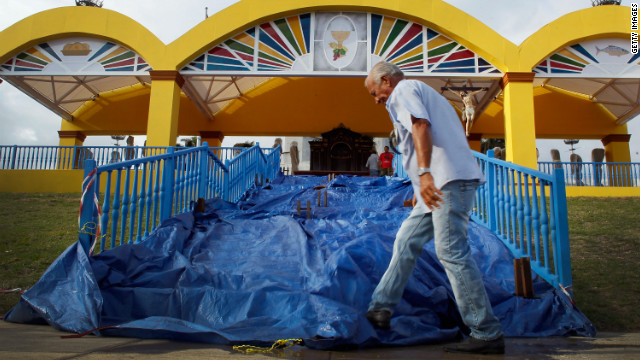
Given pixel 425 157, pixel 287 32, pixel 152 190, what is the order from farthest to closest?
pixel 287 32 → pixel 152 190 → pixel 425 157

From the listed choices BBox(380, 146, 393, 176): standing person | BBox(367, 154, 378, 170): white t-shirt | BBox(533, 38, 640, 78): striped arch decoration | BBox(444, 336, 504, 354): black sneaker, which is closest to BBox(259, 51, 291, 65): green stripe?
BBox(380, 146, 393, 176): standing person

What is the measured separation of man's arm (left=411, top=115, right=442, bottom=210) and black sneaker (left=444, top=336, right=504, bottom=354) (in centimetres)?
71

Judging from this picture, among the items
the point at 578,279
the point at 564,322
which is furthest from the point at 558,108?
the point at 564,322

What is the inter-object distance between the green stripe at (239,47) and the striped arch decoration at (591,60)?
8.17 meters

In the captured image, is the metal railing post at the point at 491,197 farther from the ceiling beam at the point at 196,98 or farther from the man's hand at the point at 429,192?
the ceiling beam at the point at 196,98

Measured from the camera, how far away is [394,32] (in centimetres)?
1201

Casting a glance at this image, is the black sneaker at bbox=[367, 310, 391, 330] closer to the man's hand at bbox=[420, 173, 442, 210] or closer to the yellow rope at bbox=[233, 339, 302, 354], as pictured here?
the yellow rope at bbox=[233, 339, 302, 354]

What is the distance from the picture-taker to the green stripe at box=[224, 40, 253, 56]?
12.0 meters

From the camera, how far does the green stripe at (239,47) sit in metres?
12.0

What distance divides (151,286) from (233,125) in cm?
1564

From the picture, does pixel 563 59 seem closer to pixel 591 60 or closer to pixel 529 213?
pixel 591 60

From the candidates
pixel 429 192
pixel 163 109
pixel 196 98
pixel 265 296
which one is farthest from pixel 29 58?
pixel 429 192

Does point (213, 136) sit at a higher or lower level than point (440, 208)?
higher

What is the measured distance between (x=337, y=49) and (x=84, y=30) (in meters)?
7.20
